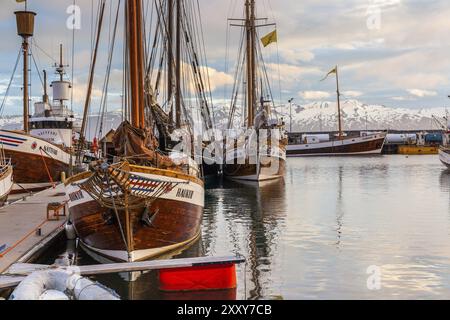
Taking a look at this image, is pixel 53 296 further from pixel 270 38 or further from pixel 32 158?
pixel 270 38

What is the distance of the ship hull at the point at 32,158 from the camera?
3500 centimetres

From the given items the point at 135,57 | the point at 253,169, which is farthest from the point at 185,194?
the point at 253,169

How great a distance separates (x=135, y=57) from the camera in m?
18.0

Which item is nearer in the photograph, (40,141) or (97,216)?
(97,216)

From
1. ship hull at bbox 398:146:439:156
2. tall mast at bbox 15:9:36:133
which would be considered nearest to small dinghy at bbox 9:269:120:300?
tall mast at bbox 15:9:36:133

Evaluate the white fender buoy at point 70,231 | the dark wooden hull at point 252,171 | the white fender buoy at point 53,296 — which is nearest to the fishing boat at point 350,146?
the dark wooden hull at point 252,171

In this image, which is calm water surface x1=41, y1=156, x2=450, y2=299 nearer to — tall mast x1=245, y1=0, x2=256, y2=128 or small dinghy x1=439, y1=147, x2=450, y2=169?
tall mast x1=245, y1=0, x2=256, y2=128

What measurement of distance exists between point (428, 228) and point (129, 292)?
49.5 feet

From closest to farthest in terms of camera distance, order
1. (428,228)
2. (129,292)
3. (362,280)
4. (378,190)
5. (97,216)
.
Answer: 1. (129,292)
2. (362,280)
3. (97,216)
4. (428,228)
5. (378,190)

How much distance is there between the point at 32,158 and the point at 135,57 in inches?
845

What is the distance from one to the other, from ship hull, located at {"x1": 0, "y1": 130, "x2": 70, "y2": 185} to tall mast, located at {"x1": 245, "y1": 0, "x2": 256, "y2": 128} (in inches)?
751

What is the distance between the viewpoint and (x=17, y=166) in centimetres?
3619
